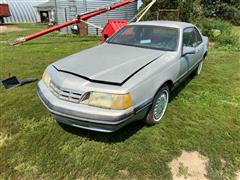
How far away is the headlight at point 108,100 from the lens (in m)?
2.55

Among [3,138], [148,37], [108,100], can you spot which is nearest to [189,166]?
[108,100]

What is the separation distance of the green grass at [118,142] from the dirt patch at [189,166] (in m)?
0.07

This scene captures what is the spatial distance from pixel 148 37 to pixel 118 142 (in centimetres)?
199

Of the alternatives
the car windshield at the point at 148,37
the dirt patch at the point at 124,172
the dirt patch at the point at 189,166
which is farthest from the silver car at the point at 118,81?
the dirt patch at the point at 189,166

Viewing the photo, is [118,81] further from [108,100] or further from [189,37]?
[189,37]

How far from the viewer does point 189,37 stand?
444 centimetres

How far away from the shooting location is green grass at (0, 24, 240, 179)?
2672mm

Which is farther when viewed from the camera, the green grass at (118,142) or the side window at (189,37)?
the side window at (189,37)

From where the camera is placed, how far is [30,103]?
13.6 feet

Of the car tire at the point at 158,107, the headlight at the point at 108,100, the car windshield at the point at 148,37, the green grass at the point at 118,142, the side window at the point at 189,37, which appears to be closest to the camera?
the headlight at the point at 108,100

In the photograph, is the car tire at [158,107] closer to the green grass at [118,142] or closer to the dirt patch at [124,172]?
the green grass at [118,142]

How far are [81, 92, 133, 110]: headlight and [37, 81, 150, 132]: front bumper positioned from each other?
0.05 m

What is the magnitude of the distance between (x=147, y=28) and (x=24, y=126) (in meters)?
2.75

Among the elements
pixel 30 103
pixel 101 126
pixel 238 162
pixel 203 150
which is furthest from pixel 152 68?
pixel 30 103
